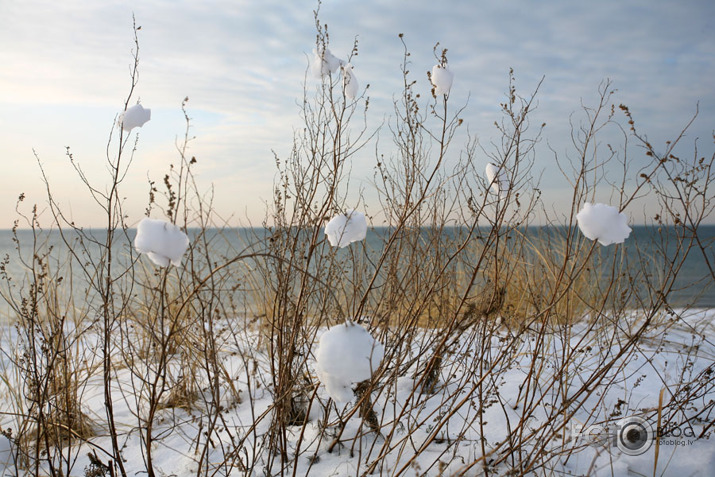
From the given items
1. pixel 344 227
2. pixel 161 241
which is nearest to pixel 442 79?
pixel 344 227

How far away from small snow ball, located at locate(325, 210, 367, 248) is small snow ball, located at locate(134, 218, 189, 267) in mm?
428

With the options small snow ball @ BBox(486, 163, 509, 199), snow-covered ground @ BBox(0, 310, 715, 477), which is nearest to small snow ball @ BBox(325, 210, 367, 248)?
snow-covered ground @ BBox(0, 310, 715, 477)

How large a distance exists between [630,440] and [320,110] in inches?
62.9

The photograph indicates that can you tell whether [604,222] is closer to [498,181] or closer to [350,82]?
[498,181]

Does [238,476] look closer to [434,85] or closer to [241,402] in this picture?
[241,402]

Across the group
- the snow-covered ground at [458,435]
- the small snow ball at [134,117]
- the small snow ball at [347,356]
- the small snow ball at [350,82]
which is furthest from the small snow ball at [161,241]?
the small snow ball at [350,82]

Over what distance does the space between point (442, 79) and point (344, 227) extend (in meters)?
0.73

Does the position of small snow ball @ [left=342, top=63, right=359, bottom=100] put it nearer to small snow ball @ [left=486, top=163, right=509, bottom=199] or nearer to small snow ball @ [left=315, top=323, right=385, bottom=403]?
small snow ball @ [left=486, top=163, right=509, bottom=199]

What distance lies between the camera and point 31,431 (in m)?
2.49

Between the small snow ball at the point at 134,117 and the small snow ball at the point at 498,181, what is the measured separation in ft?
3.56

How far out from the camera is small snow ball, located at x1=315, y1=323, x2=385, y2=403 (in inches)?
36.7

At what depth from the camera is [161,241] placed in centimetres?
100

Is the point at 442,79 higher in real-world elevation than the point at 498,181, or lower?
higher

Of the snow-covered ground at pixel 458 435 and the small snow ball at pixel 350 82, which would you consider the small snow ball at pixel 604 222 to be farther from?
the small snow ball at pixel 350 82
